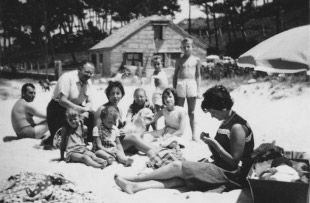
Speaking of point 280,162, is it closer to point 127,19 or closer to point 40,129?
point 40,129

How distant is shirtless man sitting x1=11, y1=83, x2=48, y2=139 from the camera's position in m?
5.66

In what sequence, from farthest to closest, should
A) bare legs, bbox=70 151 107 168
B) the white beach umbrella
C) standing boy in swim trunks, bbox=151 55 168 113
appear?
standing boy in swim trunks, bbox=151 55 168 113 < bare legs, bbox=70 151 107 168 < the white beach umbrella

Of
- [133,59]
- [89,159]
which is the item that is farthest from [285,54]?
[133,59]

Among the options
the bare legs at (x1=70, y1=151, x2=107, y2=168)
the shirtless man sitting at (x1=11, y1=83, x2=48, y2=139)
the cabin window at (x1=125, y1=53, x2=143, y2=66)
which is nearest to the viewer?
the bare legs at (x1=70, y1=151, x2=107, y2=168)

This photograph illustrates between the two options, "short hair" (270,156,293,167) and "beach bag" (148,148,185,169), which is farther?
"beach bag" (148,148,185,169)

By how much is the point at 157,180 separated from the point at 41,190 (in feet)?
3.91

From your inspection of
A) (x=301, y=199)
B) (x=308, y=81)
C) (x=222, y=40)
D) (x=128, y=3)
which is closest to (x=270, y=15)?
(x=222, y=40)

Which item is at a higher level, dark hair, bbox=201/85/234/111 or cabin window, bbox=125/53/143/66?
cabin window, bbox=125/53/143/66

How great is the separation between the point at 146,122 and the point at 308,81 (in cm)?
630

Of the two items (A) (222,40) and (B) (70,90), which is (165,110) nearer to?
(B) (70,90)

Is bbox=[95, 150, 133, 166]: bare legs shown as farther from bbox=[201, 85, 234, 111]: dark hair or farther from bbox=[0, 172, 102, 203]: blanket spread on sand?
bbox=[201, 85, 234, 111]: dark hair

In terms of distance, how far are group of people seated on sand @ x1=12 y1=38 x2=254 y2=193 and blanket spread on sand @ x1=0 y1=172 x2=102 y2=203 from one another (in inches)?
18.1

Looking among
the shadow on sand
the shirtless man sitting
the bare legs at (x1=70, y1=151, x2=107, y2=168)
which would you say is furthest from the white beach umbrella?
the shadow on sand

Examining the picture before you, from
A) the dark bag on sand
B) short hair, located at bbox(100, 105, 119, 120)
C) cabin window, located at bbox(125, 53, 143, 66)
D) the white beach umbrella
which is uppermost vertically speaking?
cabin window, located at bbox(125, 53, 143, 66)
